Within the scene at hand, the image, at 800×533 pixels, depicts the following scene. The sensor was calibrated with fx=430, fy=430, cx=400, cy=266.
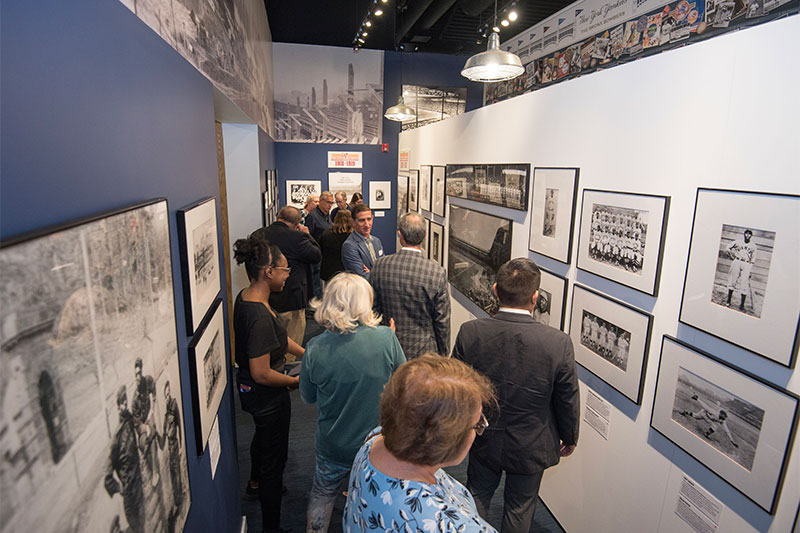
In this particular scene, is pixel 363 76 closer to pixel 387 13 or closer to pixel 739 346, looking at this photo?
pixel 387 13

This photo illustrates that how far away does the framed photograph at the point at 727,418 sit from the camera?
1.56 m

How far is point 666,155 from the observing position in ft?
6.74

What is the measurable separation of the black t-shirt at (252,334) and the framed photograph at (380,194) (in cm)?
726

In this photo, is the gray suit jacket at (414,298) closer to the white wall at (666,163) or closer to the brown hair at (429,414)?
the white wall at (666,163)

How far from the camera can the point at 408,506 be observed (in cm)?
112

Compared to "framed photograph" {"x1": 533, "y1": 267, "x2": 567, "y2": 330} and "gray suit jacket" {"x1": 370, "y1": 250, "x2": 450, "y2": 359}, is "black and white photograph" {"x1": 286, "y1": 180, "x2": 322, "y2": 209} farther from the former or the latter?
"framed photograph" {"x1": 533, "y1": 267, "x2": 567, "y2": 330}

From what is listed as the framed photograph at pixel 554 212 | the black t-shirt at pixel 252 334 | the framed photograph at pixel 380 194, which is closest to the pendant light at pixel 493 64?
the framed photograph at pixel 554 212

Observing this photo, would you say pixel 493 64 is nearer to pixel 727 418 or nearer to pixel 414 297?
pixel 414 297

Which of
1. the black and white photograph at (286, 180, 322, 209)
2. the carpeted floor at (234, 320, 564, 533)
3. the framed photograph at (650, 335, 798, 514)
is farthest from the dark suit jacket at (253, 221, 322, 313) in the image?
the black and white photograph at (286, 180, 322, 209)

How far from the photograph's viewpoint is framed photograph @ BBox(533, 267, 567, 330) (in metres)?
2.90

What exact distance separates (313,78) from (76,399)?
9253mm

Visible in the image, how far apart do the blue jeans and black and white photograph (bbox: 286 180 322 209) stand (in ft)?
24.0

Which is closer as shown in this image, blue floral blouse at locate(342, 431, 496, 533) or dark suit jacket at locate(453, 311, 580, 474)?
blue floral blouse at locate(342, 431, 496, 533)

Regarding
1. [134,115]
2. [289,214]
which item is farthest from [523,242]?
[134,115]
